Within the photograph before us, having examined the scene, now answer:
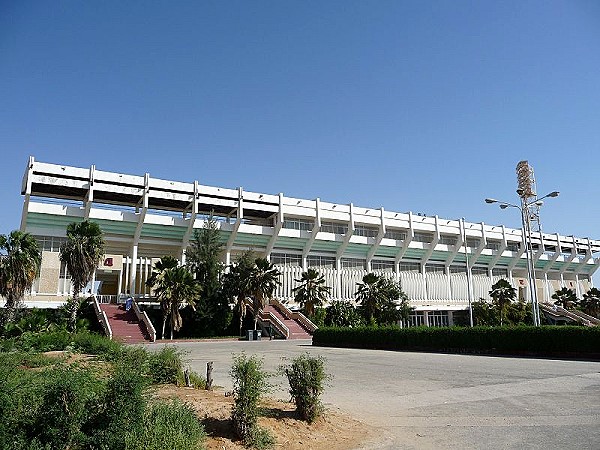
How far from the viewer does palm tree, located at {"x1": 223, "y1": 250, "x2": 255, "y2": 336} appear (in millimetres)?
47781

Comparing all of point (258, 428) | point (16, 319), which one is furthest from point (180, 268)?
point (258, 428)

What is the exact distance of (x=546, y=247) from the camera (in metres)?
86.2

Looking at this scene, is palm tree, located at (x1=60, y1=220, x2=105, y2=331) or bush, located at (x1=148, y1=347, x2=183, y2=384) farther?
palm tree, located at (x1=60, y1=220, x2=105, y2=331)

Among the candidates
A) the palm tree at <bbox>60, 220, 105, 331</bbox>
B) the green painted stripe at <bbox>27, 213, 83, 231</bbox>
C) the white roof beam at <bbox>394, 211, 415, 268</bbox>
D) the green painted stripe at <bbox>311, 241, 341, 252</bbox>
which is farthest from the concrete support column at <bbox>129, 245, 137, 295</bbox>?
the white roof beam at <bbox>394, 211, 415, 268</bbox>

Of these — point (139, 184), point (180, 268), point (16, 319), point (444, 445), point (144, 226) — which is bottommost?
point (444, 445)

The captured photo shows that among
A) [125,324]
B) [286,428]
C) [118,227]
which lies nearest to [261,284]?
[125,324]

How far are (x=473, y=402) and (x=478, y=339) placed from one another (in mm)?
15515

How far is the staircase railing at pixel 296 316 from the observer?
1898 inches

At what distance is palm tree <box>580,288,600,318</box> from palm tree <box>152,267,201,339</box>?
5694 cm

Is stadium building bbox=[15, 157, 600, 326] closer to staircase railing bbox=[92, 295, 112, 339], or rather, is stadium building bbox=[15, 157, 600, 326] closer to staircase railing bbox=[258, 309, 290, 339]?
staircase railing bbox=[92, 295, 112, 339]

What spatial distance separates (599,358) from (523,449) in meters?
16.0

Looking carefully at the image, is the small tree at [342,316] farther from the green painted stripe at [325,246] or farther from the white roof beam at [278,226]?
the white roof beam at [278,226]

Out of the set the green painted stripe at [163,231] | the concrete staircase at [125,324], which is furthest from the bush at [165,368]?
the green painted stripe at [163,231]

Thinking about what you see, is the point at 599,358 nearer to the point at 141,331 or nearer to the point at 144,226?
the point at 141,331
